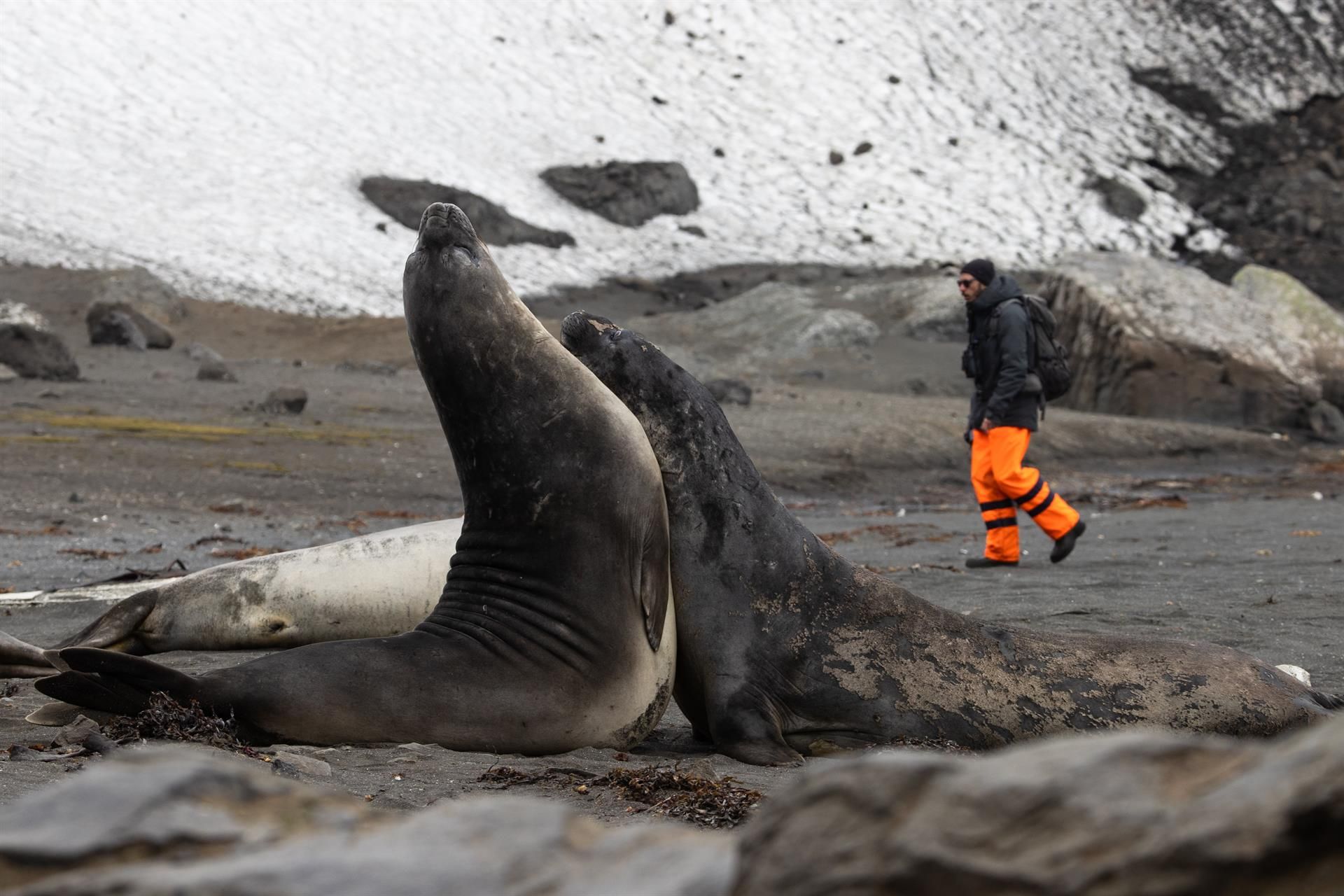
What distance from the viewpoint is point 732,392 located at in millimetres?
18766

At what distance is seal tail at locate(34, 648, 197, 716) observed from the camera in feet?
14.6

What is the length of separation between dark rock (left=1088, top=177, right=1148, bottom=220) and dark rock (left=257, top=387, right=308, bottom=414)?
22114 millimetres

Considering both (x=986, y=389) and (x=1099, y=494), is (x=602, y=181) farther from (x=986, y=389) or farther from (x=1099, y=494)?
(x=986, y=389)

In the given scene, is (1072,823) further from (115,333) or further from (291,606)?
(115,333)

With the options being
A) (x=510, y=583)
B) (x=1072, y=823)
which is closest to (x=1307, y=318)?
(x=510, y=583)

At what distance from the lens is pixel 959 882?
1292mm

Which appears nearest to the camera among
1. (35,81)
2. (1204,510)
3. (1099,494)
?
(1204,510)

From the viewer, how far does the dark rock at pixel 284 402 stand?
54.1 ft

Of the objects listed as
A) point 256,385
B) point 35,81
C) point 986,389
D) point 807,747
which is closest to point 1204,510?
point 986,389

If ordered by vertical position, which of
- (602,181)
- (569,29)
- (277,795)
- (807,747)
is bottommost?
(807,747)

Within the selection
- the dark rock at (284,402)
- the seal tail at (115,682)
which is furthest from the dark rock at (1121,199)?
the seal tail at (115,682)

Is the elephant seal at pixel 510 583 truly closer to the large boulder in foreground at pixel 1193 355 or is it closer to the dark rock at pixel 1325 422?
the large boulder in foreground at pixel 1193 355

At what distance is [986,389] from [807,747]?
19.1 ft

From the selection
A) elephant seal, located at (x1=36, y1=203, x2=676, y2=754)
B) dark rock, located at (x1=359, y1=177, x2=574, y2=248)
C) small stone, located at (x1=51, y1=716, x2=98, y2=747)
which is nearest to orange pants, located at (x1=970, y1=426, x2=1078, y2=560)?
elephant seal, located at (x1=36, y1=203, x2=676, y2=754)
